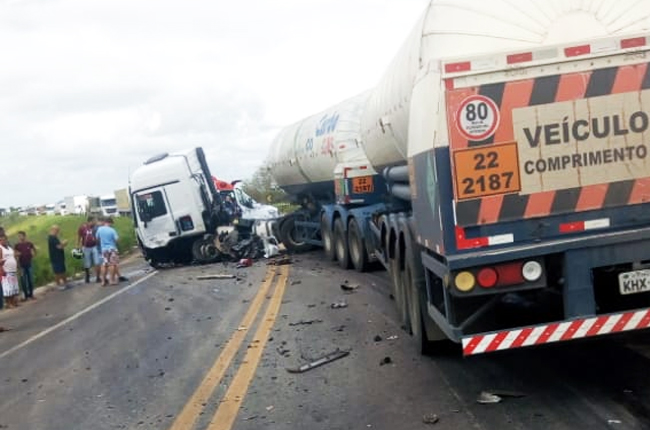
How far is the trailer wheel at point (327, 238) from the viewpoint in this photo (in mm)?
20328

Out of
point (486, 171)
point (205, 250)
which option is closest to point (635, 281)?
point (486, 171)

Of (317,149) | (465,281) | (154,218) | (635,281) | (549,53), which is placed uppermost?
(549,53)

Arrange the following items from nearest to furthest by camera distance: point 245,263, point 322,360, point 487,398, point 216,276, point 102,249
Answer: point 487,398
point 322,360
point 216,276
point 102,249
point 245,263

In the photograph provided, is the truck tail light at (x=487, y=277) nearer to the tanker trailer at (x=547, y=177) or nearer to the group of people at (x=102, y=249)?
the tanker trailer at (x=547, y=177)

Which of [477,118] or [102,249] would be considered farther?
[102,249]

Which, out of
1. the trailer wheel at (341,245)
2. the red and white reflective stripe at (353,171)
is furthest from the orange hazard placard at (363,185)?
the trailer wheel at (341,245)

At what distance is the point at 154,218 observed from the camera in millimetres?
24891

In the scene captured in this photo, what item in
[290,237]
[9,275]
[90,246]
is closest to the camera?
[9,275]

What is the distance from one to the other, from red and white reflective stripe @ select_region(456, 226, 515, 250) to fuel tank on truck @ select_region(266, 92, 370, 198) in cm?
1054

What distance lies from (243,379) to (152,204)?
17.1 meters

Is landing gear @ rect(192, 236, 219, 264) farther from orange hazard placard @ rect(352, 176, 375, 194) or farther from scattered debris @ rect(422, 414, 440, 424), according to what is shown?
scattered debris @ rect(422, 414, 440, 424)

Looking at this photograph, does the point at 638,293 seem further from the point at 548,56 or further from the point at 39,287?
the point at 39,287

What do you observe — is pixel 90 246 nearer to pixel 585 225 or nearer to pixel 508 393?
pixel 508 393

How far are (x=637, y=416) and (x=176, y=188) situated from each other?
1964 centimetres
